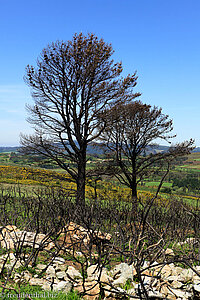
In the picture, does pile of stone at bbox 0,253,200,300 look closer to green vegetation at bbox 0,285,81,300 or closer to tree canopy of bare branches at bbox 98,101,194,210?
green vegetation at bbox 0,285,81,300

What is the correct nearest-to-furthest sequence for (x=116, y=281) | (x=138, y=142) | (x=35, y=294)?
1. (x=35, y=294)
2. (x=116, y=281)
3. (x=138, y=142)

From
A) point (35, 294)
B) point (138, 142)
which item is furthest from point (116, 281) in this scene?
point (138, 142)

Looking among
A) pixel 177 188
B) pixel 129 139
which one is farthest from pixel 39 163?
pixel 177 188

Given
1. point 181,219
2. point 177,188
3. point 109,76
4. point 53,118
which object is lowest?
point 177,188

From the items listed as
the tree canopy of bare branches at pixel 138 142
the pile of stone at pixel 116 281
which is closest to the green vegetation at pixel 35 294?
the pile of stone at pixel 116 281

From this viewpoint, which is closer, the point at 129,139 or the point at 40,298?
the point at 40,298

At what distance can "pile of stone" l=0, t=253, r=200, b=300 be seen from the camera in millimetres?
2859

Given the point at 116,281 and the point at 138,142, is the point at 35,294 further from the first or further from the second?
the point at 138,142

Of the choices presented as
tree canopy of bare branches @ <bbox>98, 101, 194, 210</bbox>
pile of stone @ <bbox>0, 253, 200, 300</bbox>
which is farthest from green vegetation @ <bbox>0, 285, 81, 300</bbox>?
tree canopy of bare branches @ <bbox>98, 101, 194, 210</bbox>

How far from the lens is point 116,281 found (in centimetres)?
307

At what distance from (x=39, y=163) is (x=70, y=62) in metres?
4.33

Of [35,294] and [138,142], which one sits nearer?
[35,294]

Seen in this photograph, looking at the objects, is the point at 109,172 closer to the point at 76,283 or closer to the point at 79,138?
the point at 79,138

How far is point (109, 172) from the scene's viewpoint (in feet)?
37.1
